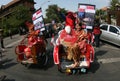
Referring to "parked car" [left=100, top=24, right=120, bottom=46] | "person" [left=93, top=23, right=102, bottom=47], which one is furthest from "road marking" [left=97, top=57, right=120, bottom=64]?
"parked car" [left=100, top=24, right=120, bottom=46]

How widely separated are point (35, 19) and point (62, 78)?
4579 mm

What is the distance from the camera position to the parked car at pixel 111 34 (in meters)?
20.6

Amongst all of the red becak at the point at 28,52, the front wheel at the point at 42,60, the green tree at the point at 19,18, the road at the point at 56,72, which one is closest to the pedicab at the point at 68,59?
the road at the point at 56,72

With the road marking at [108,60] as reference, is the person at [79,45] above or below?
above

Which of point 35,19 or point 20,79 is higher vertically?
point 35,19

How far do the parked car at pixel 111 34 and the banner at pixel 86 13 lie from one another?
21.5 feet

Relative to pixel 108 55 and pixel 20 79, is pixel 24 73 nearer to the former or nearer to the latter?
pixel 20 79

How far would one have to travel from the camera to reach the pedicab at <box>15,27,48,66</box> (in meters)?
12.4

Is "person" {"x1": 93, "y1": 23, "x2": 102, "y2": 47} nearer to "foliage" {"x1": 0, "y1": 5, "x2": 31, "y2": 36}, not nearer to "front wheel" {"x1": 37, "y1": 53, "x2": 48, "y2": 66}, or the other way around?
"front wheel" {"x1": 37, "y1": 53, "x2": 48, "y2": 66}

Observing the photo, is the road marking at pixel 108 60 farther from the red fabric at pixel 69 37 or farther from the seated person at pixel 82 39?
the red fabric at pixel 69 37

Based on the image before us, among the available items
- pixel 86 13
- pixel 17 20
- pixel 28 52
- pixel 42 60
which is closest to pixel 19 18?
pixel 17 20

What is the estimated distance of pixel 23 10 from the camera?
6700 cm

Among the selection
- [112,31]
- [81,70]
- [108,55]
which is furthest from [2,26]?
[81,70]

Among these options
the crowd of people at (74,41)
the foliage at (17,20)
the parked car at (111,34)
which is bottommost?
the foliage at (17,20)
